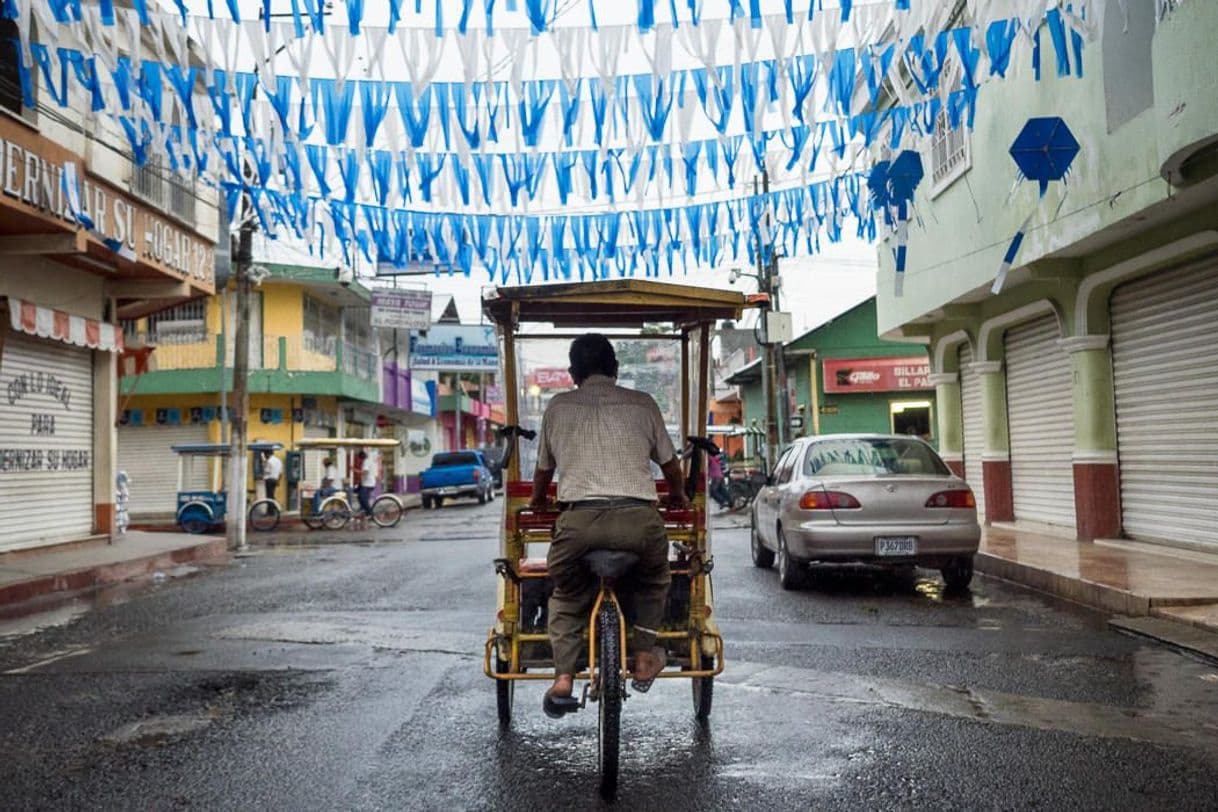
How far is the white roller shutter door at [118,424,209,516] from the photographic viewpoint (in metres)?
27.7

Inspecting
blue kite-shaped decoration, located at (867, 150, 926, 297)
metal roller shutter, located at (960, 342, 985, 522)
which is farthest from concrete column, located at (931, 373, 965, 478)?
blue kite-shaped decoration, located at (867, 150, 926, 297)

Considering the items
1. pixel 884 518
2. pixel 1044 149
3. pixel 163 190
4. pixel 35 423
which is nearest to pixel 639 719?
pixel 884 518

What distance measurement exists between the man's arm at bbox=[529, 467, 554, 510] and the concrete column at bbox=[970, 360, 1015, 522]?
13402 millimetres

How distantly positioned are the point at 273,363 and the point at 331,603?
19.9 m

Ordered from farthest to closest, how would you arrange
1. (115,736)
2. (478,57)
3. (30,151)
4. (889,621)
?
1. (30,151)
2. (889,621)
3. (478,57)
4. (115,736)

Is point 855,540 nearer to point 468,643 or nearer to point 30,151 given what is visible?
point 468,643

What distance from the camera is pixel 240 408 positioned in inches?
720

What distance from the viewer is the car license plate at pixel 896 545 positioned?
9648 millimetres

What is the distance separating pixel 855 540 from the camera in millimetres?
9633

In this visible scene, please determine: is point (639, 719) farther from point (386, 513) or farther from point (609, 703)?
point (386, 513)

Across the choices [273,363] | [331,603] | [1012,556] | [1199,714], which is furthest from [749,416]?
[1199,714]

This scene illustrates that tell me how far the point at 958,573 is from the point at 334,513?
51.8 ft

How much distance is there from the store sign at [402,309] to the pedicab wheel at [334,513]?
7202mm

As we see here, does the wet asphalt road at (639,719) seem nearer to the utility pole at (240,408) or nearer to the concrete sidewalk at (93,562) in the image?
the concrete sidewalk at (93,562)
